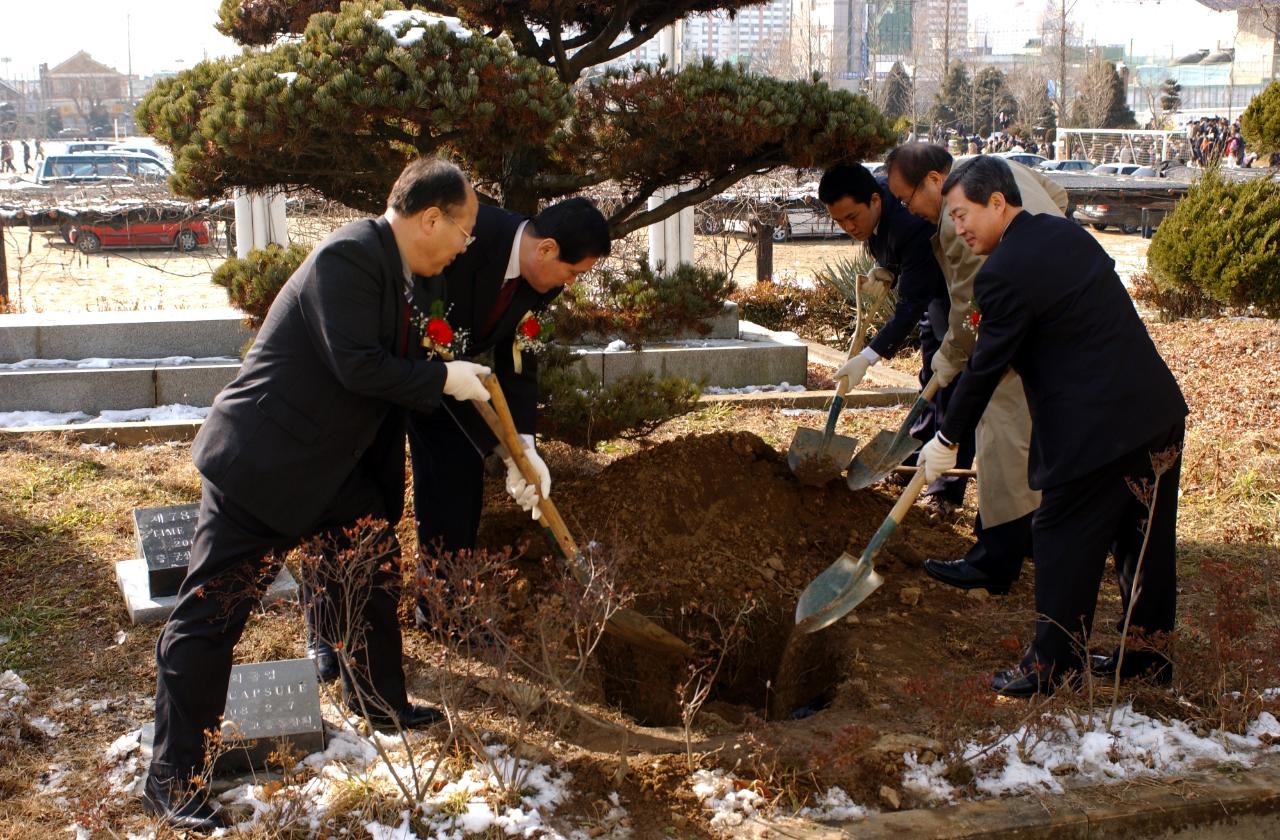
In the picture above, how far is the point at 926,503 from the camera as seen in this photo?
5055mm

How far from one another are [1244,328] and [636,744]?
24.8ft

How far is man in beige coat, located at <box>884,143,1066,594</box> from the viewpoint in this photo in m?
4.14

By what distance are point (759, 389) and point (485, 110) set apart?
420 cm

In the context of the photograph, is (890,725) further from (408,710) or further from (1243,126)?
(1243,126)

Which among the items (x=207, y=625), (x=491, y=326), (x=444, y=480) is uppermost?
(x=491, y=326)

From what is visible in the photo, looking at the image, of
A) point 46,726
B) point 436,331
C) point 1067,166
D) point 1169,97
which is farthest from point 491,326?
point 1169,97

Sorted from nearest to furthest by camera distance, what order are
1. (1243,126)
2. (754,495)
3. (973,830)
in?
(973,830)
(754,495)
(1243,126)

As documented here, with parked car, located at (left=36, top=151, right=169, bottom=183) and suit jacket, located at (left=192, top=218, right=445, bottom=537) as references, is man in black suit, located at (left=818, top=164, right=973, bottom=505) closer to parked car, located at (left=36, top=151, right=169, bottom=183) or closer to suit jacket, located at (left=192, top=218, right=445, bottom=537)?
suit jacket, located at (left=192, top=218, right=445, bottom=537)

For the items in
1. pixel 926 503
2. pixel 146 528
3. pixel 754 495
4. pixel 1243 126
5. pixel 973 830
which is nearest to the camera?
pixel 973 830

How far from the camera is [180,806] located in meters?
2.64

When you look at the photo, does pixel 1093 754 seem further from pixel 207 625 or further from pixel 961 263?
pixel 207 625

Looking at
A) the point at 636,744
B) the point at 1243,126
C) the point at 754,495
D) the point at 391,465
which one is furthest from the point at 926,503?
the point at 1243,126

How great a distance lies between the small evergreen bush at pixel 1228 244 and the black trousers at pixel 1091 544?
6787 millimetres

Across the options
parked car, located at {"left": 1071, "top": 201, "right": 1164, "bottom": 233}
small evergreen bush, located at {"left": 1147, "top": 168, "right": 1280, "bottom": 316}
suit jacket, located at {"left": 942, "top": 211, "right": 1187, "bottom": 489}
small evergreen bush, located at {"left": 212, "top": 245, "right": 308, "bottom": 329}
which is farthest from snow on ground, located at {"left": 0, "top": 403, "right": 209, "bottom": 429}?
parked car, located at {"left": 1071, "top": 201, "right": 1164, "bottom": 233}
